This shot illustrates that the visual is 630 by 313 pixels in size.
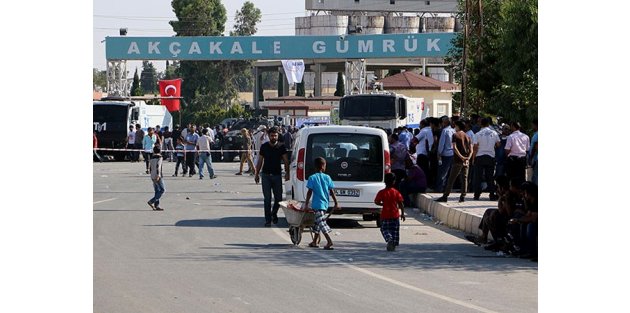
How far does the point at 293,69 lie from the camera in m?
74.3

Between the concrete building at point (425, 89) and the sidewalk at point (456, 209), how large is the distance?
42538 mm

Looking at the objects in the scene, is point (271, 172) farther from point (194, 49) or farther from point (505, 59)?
point (194, 49)

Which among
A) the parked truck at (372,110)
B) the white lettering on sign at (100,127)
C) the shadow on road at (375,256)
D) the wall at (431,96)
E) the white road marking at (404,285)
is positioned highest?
the wall at (431,96)

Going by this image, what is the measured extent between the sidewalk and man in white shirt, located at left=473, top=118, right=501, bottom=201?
32 centimetres

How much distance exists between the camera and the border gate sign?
60.6 meters

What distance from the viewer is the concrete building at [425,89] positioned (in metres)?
69.9

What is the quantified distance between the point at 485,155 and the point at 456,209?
→ 2.28 metres

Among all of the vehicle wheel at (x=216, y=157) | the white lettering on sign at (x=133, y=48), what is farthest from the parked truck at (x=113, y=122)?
the white lettering on sign at (x=133, y=48)

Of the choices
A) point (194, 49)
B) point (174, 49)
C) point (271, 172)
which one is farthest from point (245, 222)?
point (194, 49)

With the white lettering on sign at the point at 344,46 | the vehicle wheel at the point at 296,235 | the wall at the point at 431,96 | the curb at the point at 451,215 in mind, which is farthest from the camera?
the wall at the point at 431,96

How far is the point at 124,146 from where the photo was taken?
5847 cm

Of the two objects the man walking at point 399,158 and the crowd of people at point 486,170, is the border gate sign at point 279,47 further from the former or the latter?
the man walking at point 399,158
